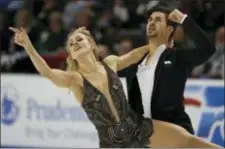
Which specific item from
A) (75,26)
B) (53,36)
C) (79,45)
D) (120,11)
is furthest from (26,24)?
(79,45)

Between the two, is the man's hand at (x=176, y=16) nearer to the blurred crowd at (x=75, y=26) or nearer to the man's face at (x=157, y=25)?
the man's face at (x=157, y=25)

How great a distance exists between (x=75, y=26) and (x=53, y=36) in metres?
0.24

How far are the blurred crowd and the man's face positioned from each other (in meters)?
1.44

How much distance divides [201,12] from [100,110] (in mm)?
1262

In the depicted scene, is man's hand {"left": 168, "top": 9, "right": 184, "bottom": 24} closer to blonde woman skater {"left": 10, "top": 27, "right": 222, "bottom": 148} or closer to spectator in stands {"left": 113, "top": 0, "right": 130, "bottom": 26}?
blonde woman skater {"left": 10, "top": 27, "right": 222, "bottom": 148}

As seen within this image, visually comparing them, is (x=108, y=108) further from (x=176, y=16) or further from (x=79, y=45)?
(x=176, y=16)

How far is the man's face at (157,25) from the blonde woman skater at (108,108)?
0.31 meters

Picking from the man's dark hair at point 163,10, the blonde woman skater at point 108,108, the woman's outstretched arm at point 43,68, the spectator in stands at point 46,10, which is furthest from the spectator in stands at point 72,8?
the woman's outstretched arm at point 43,68

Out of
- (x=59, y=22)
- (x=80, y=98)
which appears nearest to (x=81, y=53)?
(x=80, y=98)

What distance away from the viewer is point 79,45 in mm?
3385

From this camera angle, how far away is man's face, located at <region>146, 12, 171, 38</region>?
3.52m

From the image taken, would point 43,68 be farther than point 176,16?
No

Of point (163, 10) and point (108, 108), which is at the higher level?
point (163, 10)

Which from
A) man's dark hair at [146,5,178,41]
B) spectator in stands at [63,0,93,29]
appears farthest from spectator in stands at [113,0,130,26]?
man's dark hair at [146,5,178,41]
